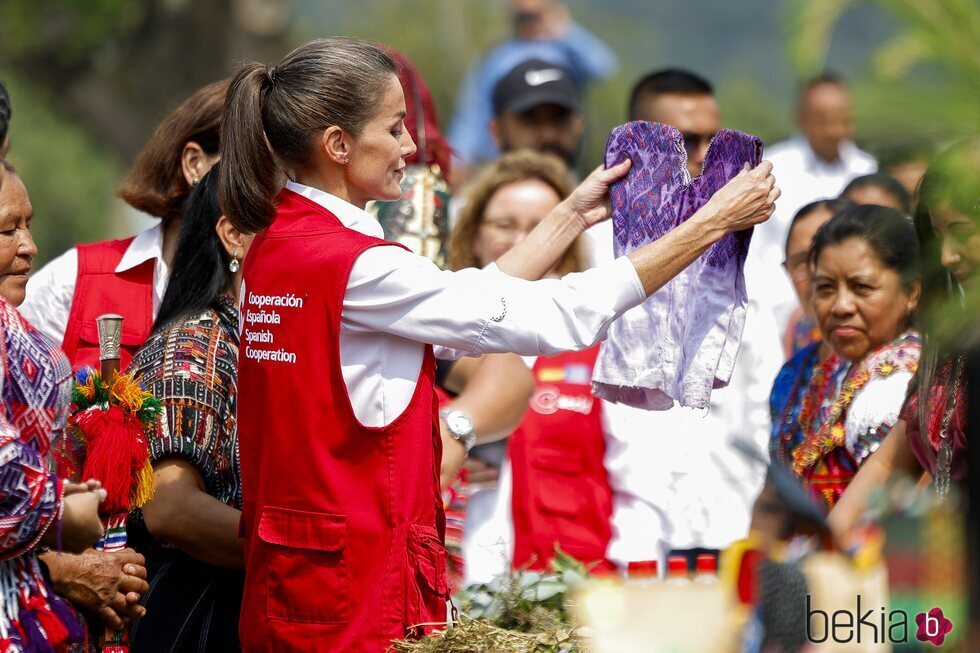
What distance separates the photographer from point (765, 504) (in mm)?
2596

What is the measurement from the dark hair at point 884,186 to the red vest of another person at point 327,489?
2.58 metres

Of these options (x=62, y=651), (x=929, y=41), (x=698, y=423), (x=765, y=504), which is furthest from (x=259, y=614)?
(x=698, y=423)

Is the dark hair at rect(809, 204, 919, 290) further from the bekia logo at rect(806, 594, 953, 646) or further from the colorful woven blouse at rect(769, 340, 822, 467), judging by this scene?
the bekia logo at rect(806, 594, 953, 646)

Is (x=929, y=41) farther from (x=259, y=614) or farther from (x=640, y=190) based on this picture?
(x=259, y=614)

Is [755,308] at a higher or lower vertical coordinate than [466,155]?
lower

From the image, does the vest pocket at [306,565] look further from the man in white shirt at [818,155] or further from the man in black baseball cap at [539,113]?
the man in white shirt at [818,155]

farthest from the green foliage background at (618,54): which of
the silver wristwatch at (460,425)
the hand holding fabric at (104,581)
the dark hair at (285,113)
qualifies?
the hand holding fabric at (104,581)

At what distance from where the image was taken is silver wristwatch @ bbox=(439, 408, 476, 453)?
427cm

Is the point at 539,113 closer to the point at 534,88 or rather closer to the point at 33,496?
the point at 534,88

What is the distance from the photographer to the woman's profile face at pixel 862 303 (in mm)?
4273

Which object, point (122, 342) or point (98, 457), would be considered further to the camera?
point (122, 342)

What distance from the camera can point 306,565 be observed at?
3.09 meters

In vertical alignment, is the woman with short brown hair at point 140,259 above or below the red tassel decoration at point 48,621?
above

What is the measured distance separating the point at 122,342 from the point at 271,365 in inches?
45.3
